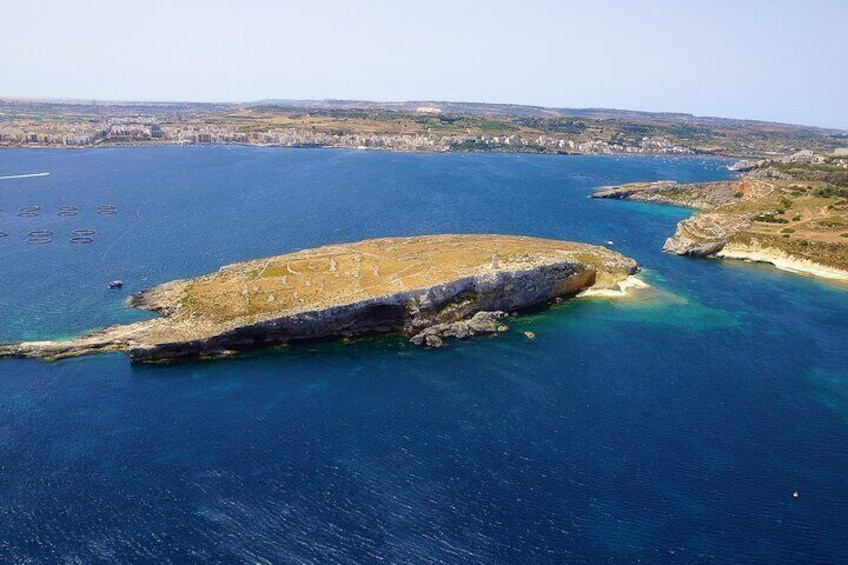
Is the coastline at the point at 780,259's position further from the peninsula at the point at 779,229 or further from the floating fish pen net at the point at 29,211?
the floating fish pen net at the point at 29,211

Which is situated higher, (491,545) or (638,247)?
(638,247)

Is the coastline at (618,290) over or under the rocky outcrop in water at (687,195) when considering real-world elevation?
under

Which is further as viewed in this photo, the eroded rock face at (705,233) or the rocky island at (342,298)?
the eroded rock face at (705,233)

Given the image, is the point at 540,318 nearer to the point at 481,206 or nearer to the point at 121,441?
the point at 121,441

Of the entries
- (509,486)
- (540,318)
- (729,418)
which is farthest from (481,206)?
(509,486)

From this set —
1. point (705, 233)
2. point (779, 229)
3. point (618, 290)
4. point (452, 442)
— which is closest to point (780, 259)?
point (779, 229)

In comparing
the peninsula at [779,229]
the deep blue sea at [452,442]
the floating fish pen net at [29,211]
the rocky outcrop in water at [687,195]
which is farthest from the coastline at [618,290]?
the floating fish pen net at [29,211]
